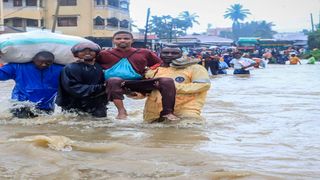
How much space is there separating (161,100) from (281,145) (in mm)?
1597

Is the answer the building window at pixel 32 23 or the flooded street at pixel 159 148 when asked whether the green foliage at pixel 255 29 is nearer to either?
the building window at pixel 32 23

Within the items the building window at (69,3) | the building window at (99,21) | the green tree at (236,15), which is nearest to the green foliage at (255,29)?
the green tree at (236,15)

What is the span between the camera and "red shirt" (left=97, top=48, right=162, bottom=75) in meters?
5.95

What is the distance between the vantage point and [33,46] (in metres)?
6.04

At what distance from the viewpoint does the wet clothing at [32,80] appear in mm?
6055

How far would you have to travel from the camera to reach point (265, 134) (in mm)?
5441

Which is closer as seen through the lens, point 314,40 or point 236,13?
point 314,40

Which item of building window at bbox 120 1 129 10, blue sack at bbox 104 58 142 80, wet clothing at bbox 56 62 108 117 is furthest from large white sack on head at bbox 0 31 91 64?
building window at bbox 120 1 129 10

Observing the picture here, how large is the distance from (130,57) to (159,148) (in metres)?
1.72

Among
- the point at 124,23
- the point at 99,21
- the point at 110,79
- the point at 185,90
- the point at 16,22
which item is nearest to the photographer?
the point at 110,79

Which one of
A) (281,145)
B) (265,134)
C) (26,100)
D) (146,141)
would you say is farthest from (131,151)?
(26,100)

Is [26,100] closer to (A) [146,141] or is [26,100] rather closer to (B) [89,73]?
(B) [89,73]

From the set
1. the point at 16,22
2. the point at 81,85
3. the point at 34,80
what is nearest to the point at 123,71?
the point at 81,85

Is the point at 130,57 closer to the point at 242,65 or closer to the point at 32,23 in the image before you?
the point at 242,65
